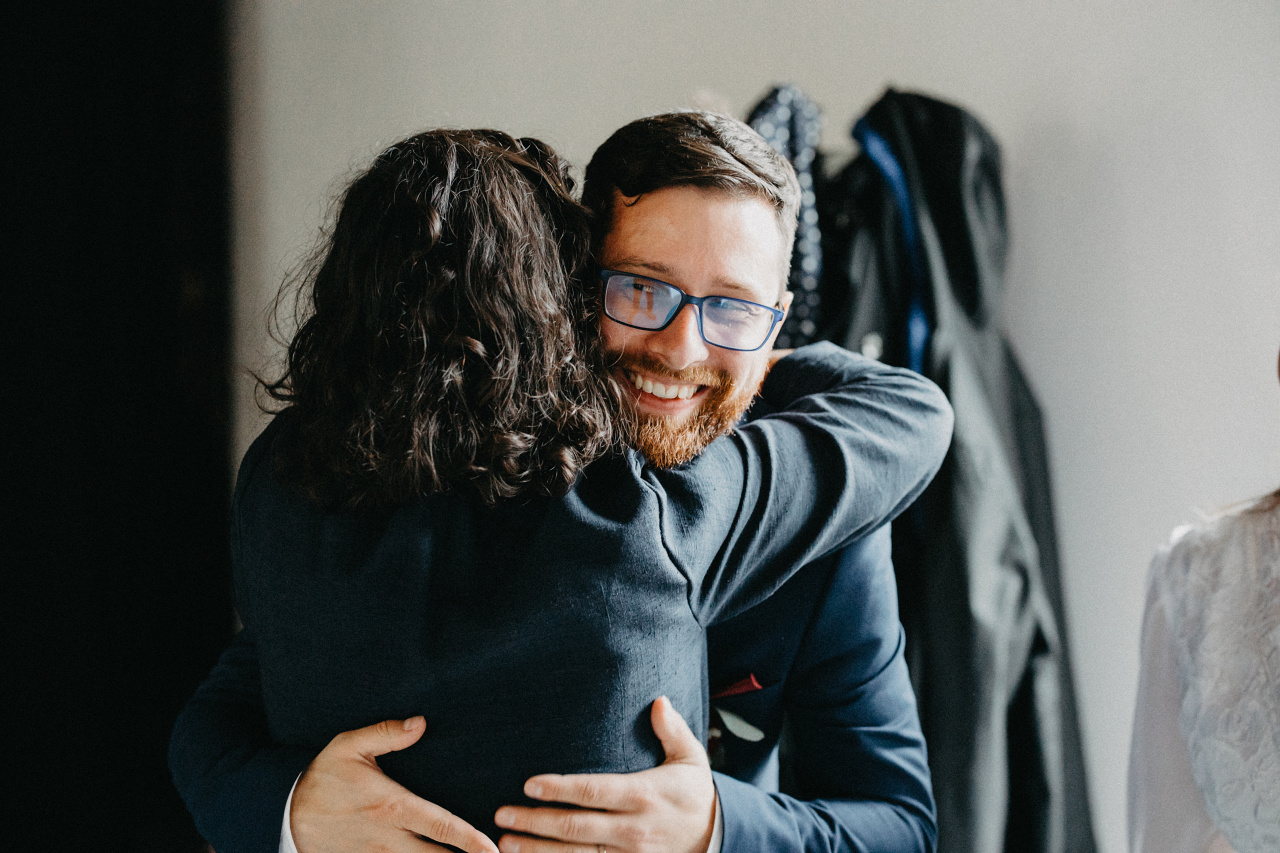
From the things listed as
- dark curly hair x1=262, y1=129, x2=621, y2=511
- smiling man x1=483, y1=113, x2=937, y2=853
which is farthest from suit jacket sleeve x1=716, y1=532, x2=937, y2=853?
dark curly hair x1=262, y1=129, x2=621, y2=511

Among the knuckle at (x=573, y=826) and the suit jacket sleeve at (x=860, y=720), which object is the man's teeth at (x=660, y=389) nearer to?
the suit jacket sleeve at (x=860, y=720)

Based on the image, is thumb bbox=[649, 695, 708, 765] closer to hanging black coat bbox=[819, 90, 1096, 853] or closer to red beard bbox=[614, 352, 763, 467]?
red beard bbox=[614, 352, 763, 467]

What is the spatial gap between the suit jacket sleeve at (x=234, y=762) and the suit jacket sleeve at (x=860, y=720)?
0.48 metres

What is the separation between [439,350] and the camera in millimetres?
667

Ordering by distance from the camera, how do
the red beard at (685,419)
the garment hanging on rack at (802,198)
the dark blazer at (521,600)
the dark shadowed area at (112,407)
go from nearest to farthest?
1. the dark blazer at (521,600)
2. the red beard at (685,419)
3. the dark shadowed area at (112,407)
4. the garment hanging on rack at (802,198)

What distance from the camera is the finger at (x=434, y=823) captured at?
2.08ft

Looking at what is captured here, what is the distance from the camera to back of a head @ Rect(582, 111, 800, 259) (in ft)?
2.65

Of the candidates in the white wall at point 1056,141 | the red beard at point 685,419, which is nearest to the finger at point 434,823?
the red beard at point 685,419

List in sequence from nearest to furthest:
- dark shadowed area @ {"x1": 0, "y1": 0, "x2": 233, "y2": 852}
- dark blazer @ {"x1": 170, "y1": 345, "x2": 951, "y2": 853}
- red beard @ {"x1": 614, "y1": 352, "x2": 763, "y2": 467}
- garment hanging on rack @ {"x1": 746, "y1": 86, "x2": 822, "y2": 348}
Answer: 1. dark blazer @ {"x1": 170, "y1": 345, "x2": 951, "y2": 853}
2. red beard @ {"x1": 614, "y1": 352, "x2": 763, "y2": 467}
3. dark shadowed area @ {"x1": 0, "y1": 0, "x2": 233, "y2": 852}
4. garment hanging on rack @ {"x1": 746, "y1": 86, "x2": 822, "y2": 348}

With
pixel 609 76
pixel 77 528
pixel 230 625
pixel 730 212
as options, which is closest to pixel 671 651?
pixel 730 212

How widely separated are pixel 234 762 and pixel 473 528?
1.26ft

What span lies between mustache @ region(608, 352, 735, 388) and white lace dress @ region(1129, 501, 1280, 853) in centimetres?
68

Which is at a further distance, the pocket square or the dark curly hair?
the pocket square

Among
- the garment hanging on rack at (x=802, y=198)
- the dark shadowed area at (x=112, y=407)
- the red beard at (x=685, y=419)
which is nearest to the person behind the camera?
the red beard at (x=685, y=419)
